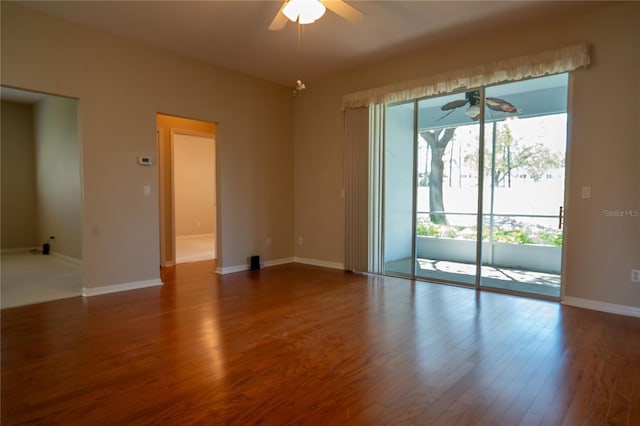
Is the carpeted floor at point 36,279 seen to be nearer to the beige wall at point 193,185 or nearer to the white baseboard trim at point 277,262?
the white baseboard trim at point 277,262

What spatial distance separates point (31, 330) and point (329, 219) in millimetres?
4034

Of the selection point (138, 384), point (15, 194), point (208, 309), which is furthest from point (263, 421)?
point (15, 194)

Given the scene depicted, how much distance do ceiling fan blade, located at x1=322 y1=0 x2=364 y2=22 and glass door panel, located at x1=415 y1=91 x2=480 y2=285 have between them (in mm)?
2191

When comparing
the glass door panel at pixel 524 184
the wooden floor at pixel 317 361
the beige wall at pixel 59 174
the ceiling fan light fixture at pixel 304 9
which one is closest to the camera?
the wooden floor at pixel 317 361

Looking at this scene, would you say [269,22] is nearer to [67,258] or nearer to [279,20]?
[279,20]

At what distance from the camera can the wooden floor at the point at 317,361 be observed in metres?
1.90

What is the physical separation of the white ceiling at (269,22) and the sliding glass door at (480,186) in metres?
0.91

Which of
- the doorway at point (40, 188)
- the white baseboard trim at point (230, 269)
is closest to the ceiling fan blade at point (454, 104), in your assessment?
the white baseboard trim at point (230, 269)

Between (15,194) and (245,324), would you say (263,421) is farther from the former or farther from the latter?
(15,194)

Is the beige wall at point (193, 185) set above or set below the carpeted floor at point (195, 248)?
above

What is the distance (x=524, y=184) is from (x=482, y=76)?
1.47 metres

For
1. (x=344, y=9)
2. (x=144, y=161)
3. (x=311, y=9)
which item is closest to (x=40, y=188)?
(x=144, y=161)

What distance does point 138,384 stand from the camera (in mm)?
2168

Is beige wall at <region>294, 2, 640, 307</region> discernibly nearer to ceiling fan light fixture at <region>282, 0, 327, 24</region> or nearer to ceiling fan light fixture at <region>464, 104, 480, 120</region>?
ceiling fan light fixture at <region>464, 104, 480, 120</region>
